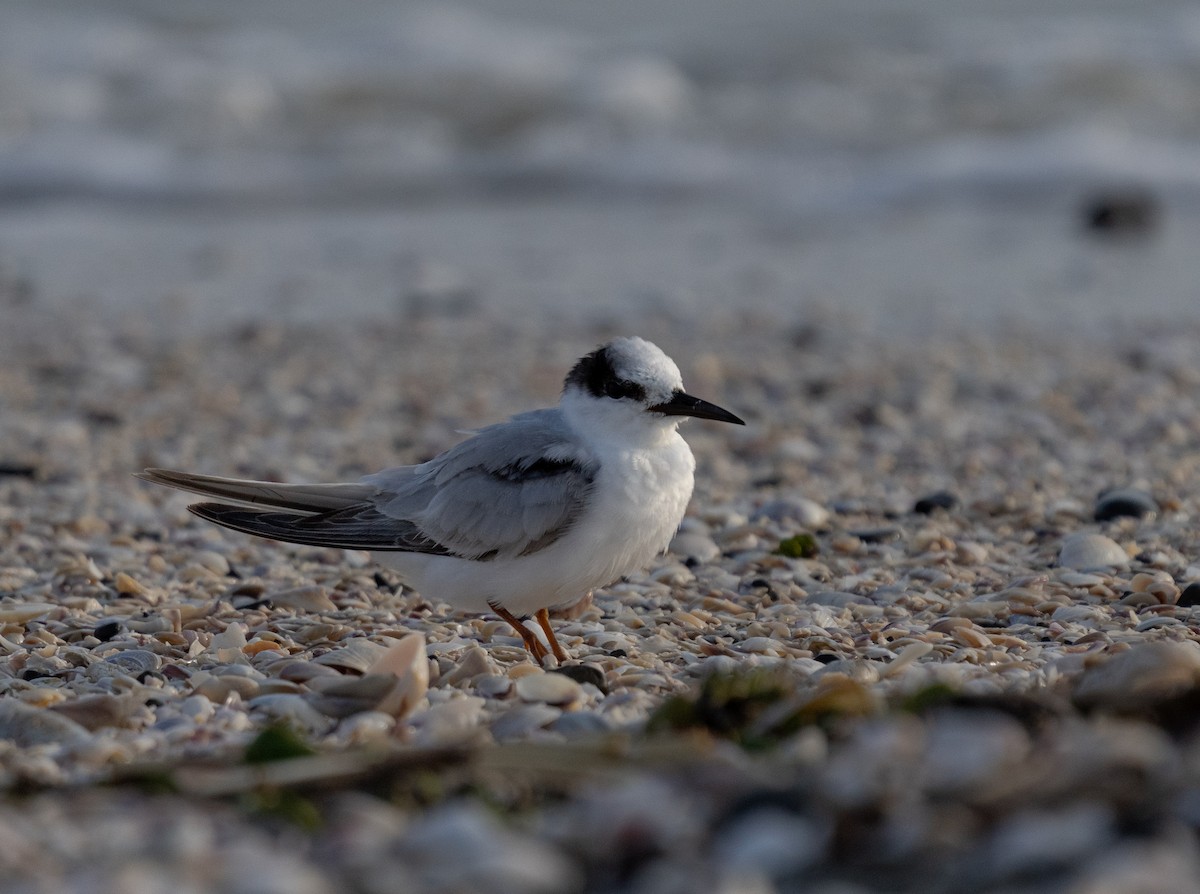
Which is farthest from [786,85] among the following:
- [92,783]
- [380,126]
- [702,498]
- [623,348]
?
[92,783]

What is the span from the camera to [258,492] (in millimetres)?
4145

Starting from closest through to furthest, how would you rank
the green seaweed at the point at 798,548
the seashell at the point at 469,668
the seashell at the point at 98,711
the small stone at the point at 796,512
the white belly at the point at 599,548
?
the seashell at the point at 98,711
the seashell at the point at 469,668
the white belly at the point at 599,548
the green seaweed at the point at 798,548
the small stone at the point at 796,512

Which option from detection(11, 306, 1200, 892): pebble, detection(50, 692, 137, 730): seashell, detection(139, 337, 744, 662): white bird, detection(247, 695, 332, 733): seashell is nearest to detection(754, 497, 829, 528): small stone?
detection(11, 306, 1200, 892): pebble

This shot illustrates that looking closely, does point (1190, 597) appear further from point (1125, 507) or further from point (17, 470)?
point (17, 470)

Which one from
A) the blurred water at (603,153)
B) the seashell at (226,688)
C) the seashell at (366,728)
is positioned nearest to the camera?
the seashell at (366,728)

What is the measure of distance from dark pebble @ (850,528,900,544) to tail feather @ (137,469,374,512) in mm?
1655

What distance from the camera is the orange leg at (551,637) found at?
3.77m

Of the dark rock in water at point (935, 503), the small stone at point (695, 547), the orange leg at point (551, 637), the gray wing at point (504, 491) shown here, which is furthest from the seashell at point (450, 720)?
the dark rock in water at point (935, 503)

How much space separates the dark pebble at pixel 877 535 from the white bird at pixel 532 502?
3.60ft

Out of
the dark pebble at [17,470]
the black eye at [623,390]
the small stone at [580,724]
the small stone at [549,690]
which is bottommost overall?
the dark pebble at [17,470]

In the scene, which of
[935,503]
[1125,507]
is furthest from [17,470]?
[1125,507]

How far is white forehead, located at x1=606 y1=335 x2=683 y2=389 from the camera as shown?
393 centimetres

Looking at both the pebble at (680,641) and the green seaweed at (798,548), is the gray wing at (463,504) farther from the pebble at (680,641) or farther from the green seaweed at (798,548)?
the green seaweed at (798,548)

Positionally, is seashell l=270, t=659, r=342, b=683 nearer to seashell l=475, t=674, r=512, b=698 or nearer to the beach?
the beach
